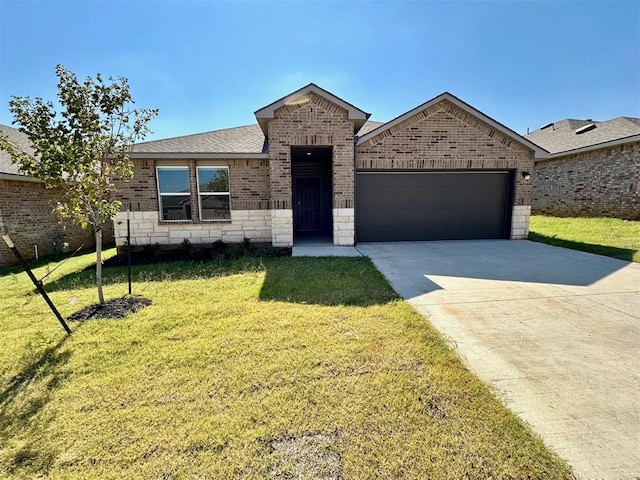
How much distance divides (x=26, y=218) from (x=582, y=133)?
2540 cm

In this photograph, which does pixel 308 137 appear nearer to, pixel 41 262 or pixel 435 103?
pixel 435 103

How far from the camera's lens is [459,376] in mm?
2818

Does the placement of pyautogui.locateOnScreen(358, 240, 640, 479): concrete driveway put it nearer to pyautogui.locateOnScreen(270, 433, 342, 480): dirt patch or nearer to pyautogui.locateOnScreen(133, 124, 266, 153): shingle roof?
pyautogui.locateOnScreen(270, 433, 342, 480): dirt patch

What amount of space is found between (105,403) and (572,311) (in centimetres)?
586

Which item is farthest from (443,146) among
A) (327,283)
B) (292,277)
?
(292,277)

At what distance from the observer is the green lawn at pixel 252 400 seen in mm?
1973

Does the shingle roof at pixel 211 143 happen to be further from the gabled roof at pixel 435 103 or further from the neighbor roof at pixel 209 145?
the gabled roof at pixel 435 103

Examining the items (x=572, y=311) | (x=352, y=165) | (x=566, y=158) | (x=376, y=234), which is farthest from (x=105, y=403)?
(x=566, y=158)

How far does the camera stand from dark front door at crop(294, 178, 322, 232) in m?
13.7

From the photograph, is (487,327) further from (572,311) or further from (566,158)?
(566,158)

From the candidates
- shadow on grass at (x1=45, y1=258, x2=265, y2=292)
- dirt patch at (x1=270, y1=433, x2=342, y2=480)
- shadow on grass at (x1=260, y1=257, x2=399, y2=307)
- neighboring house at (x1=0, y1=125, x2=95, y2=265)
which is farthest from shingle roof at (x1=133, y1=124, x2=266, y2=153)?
dirt patch at (x1=270, y1=433, x2=342, y2=480)

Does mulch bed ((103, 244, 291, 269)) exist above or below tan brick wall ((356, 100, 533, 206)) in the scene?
below

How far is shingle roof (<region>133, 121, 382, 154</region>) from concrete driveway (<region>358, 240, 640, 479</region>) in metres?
6.15

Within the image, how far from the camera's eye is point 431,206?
1061 cm
